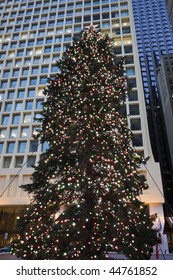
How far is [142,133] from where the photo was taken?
969 inches

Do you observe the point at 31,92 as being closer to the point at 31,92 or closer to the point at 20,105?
the point at 31,92

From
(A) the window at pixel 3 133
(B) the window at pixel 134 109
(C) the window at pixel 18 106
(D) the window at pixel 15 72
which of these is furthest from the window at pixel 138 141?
(D) the window at pixel 15 72

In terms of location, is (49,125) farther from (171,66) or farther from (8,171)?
(171,66)

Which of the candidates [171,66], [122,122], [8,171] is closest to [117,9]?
[171,66]

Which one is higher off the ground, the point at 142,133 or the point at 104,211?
the point at 142,133

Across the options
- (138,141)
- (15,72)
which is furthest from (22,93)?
(138,141)

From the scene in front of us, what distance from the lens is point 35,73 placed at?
32.3m

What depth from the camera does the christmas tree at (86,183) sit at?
5.67 meters

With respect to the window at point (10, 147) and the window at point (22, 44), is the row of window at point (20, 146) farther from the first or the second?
the window at point (22, 44)

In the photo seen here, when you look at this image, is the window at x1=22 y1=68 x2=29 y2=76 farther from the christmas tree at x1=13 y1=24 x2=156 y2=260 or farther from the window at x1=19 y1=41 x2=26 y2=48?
the christmas tree at x1=13 y1=24 x2=156 y2=260

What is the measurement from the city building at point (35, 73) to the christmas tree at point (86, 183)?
15256 mm

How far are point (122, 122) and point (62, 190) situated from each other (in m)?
3.36

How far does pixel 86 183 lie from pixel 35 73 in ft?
96.4

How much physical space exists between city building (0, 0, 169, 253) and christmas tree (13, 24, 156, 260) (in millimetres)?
15256
